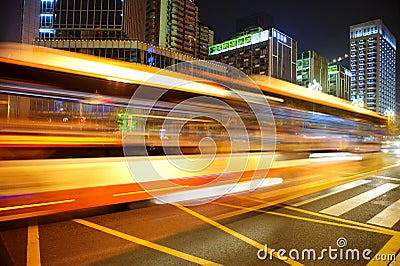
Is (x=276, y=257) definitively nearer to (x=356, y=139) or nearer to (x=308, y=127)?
(x=308, y=127)

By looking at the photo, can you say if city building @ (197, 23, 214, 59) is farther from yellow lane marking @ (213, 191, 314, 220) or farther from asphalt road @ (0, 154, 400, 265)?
asphalt road @ (0, 154, 400, 265)

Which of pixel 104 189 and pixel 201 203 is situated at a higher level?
pixel 104 189

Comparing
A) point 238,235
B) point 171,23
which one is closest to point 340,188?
point 238,235

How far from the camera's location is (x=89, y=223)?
5.26 meters

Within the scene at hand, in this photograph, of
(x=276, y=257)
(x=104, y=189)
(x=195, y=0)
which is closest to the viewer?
(x=276, y=257)

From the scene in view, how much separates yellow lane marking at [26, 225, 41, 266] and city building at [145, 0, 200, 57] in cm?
8255

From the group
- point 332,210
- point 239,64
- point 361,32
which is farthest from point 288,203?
point 361,32

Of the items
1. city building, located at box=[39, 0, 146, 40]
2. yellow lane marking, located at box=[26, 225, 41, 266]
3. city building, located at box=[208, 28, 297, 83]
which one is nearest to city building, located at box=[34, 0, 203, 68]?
city building, located at box=[39, 0, 146, 40]

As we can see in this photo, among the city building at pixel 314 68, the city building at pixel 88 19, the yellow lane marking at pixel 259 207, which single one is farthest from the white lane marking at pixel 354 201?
the city building at pixel 314 68

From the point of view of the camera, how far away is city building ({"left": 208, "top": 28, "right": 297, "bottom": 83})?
91125 millimetres

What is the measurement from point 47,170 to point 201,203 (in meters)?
3.51

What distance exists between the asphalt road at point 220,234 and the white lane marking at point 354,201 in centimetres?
3

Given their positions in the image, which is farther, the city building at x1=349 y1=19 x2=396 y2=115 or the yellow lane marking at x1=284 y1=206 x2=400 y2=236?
the city building at x1=349 y1=19 x2=396 y2=115

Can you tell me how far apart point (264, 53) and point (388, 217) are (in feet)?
302
